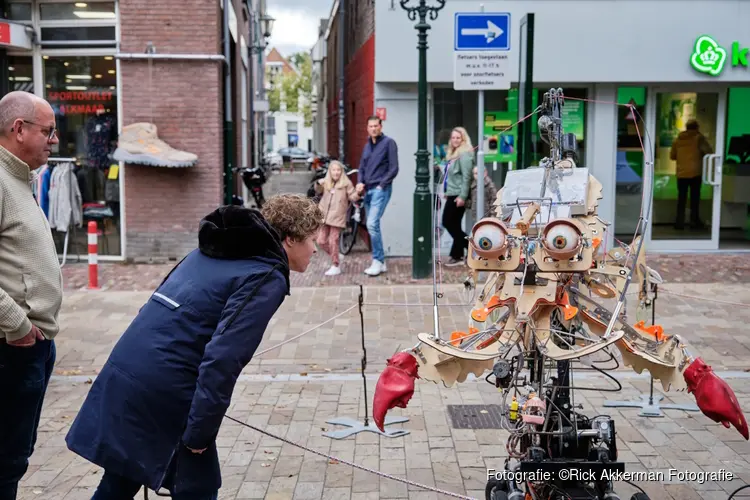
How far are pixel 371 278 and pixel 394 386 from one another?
26.3ft

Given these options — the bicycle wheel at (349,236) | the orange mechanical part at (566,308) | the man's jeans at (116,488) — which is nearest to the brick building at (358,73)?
the bicycle wheel at (349,236)

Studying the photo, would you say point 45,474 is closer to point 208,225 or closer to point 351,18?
point 208,225

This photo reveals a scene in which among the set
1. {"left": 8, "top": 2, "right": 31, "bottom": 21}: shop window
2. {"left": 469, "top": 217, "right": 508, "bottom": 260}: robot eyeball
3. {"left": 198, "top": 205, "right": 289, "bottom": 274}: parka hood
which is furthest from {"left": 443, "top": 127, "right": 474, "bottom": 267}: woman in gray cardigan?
{"left": 198, "top": 205, "right": 289, "bottom": 274}: parka hood

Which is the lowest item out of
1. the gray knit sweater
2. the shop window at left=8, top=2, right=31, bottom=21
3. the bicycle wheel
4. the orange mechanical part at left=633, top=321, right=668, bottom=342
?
the bicycle wheel

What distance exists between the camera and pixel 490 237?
12.4 ft

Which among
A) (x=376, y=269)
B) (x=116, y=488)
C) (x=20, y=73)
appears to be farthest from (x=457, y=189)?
(x=116, y=488)

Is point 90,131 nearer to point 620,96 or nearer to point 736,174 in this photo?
point 620,96

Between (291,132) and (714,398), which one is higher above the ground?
(291,132)

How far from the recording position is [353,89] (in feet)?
62.7

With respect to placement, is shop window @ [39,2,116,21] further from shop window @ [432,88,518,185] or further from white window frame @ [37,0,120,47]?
shop window @ [432,88,518,185]

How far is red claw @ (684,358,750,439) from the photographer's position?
3.76 m

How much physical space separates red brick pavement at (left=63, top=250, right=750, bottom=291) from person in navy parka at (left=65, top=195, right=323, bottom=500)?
7.98m

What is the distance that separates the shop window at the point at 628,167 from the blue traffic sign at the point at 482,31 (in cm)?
392

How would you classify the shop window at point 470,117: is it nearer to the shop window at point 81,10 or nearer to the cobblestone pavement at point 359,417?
the cobblestone pavement at point 359,417
